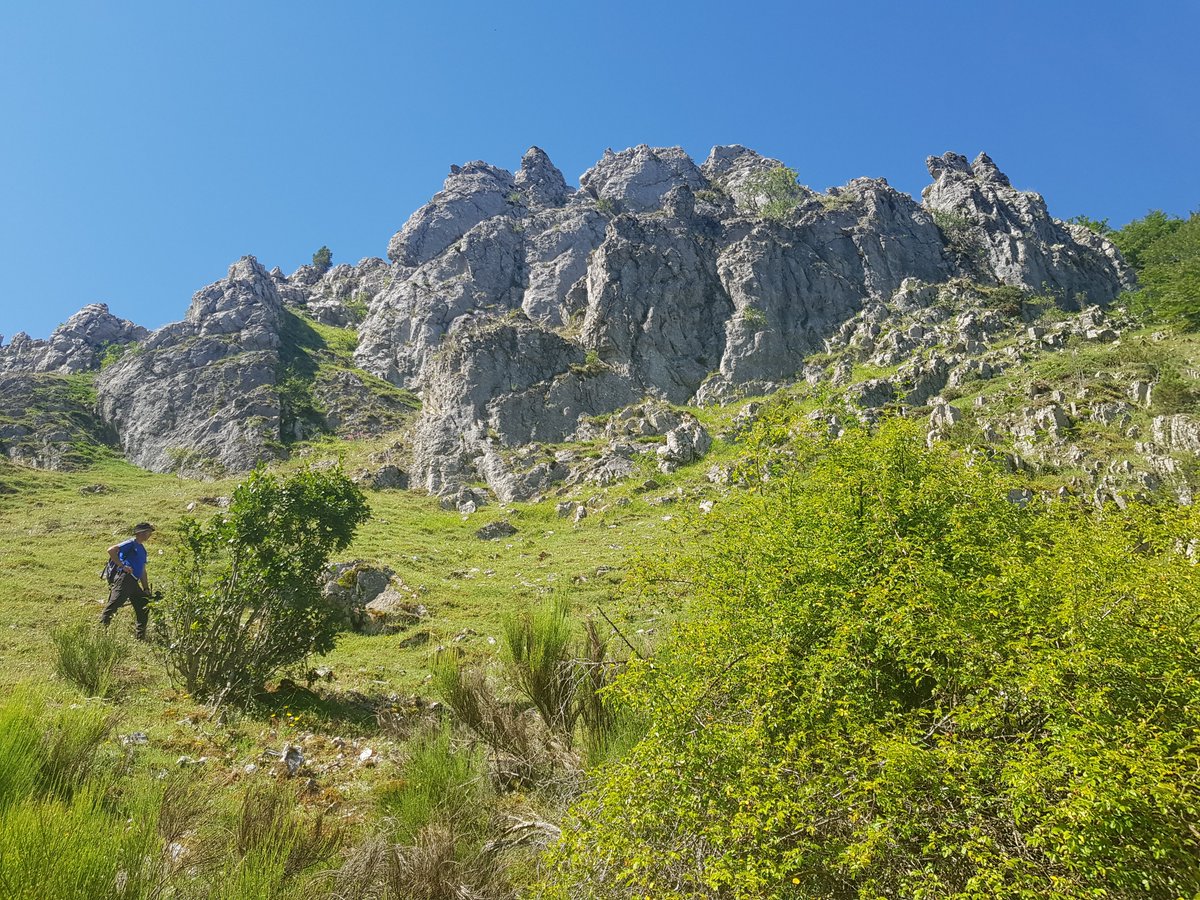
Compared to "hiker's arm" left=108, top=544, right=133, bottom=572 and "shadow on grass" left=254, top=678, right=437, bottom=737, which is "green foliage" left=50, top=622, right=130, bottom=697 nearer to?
"shadow on grass" left=254, top=678, right=437, bottom=737

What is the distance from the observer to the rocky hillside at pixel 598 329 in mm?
48375

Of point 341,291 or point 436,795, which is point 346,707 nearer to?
point 436,795

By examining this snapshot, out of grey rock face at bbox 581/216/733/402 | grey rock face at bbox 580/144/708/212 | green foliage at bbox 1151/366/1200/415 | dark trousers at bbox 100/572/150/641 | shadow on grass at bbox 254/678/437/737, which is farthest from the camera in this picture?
grey rock face at bbox 580/144/708/212

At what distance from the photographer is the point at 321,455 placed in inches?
2028

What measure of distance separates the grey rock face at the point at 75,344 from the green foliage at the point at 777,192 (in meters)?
89.6

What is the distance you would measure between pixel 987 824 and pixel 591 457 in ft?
129

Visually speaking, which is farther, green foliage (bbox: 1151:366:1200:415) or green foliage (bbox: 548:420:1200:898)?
green foliage (bbox: 1151:366:1200:415)

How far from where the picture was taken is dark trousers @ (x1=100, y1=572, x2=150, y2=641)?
11.8 m

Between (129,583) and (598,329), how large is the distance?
54.3 meters

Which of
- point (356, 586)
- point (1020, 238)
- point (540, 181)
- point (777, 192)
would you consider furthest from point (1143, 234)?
point (356, 586)

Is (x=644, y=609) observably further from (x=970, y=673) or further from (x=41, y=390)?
(x=41, y=390)

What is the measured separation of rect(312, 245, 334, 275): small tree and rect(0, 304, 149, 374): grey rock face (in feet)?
122

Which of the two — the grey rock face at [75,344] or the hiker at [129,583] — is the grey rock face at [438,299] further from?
the hiker at [129,583]

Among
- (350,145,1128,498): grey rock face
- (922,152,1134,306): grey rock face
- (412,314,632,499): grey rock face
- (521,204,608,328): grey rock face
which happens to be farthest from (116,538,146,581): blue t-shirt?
(922,152,1134,306): grey rock face
